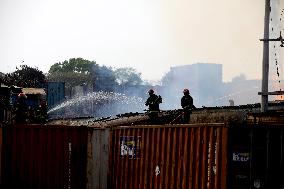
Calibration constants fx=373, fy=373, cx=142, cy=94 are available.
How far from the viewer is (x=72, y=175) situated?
1495 cm

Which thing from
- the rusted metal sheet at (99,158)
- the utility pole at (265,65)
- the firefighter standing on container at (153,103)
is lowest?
the rusted metal sheet at (99,158)

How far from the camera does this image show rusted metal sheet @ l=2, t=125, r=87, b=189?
1473 centimetres

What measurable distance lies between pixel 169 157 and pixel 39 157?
5953 millimetres

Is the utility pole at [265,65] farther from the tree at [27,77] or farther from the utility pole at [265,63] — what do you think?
the tree at [27,77]

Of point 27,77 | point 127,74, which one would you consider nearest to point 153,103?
point 27,77

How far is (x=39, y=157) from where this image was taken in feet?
48.6

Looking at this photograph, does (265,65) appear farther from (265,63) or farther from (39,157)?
(39,157)

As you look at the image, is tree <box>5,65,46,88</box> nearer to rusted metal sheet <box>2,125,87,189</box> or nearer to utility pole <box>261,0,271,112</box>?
rusted metal sheet <box>2,125,87,189</box>

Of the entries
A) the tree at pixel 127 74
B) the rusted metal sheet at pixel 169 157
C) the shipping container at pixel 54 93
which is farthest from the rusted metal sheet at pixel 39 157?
the tree at pixel 127 74

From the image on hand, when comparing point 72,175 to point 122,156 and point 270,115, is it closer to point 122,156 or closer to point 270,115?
point 122,156

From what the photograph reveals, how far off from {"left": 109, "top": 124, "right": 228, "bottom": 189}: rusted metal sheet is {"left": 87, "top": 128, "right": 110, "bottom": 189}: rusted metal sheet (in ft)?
5.40

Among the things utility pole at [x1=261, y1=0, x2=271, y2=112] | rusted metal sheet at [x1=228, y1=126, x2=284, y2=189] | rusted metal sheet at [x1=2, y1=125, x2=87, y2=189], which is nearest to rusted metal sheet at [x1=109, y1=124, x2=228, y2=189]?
rusted metal sheet at [x1=228, y1=126, x2=284, y2=189]

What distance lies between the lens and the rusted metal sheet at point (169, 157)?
394 inches

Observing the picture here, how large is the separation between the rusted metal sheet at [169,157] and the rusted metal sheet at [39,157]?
2.02m
